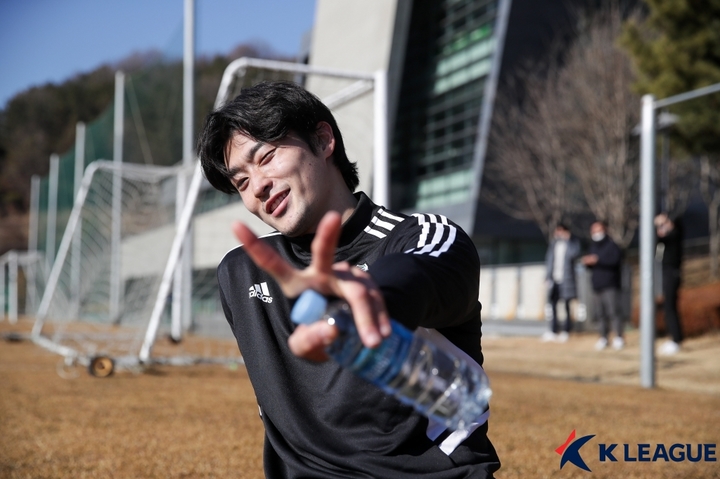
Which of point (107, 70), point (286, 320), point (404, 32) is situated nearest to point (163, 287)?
point (286, 320)

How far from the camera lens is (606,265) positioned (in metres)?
12.7

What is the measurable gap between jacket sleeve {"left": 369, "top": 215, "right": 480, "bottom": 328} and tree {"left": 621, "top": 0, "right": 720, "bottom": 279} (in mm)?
15259

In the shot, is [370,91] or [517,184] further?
[517,184]

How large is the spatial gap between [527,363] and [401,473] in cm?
1016

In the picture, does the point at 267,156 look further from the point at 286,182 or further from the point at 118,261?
the point at 118,261

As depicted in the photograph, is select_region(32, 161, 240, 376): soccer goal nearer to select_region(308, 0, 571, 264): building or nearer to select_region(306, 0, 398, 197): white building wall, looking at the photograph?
select_region(308, 0, 571, 264): building

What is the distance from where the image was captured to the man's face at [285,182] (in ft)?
6.52

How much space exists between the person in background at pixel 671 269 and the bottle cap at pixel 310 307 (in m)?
11.6

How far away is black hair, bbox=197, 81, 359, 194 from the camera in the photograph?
2018mm

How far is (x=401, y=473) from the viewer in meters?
1.88

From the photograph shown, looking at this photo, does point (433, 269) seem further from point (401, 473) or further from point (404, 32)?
point (404, 32)

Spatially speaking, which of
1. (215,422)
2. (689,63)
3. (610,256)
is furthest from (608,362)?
(689,63)

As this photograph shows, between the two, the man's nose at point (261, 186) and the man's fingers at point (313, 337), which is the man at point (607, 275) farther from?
the man's fingers at point (313, 337)

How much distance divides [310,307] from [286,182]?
91 centimetres
